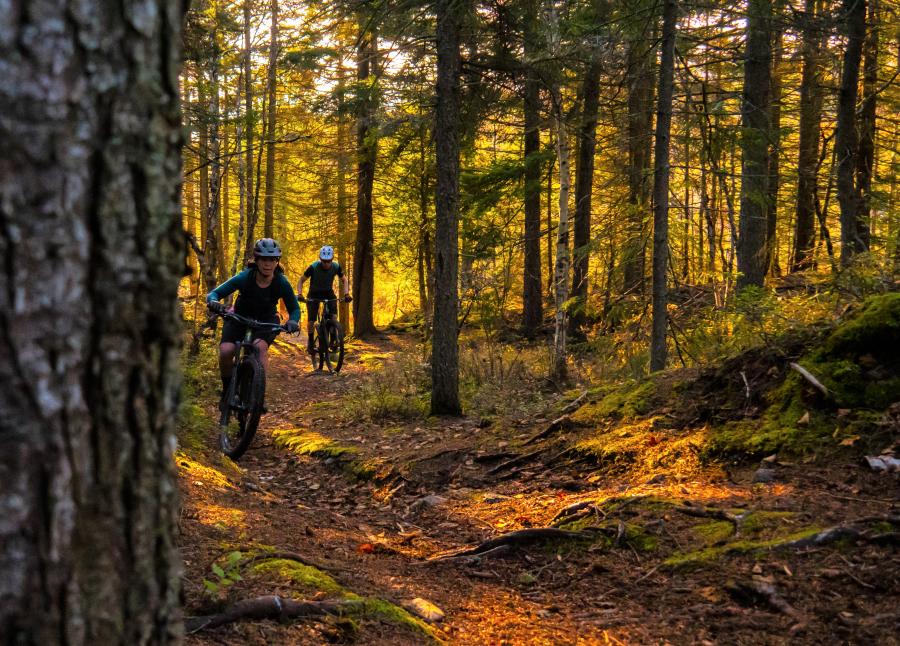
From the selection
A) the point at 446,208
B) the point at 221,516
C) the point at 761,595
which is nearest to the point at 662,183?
the point at 446,208

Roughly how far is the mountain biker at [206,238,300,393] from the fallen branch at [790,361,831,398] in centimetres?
509

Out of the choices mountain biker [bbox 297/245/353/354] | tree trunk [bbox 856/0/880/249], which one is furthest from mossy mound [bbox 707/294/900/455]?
mountain biker [bbox 297/245/353/354]

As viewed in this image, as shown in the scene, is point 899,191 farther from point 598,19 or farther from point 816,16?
point 598,19

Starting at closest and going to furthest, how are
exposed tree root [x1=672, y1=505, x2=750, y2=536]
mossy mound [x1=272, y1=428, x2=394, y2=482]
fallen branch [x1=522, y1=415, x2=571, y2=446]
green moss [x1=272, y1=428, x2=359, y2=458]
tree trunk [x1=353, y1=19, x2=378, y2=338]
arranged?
exposed tree root [x1=672, y1=505, x2=750, y2=536] < fallen branch [x1=522, y1=415, x2=571, y2=446] < mossy mound [x1=272, y1=428, x2=394, y2=482] < green moss [x1=272, y1=428, x2=359, y2=458] < tree trunk [x1=353, y1=19, x2=378, y2=338]

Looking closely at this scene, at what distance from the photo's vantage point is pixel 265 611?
2.74m

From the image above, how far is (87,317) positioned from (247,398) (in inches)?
247

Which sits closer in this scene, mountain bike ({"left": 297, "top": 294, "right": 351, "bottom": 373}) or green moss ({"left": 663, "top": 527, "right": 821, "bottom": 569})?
green moss ({"left": 663, "top": 527, "right": 821, "bottom": 569})

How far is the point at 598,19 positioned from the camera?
10320 millimetres

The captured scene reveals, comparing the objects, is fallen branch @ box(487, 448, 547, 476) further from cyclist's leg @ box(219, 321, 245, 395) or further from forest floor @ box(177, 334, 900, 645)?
cyclist's leg @ box(219, 321, 245, 395)

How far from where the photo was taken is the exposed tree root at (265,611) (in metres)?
2.54

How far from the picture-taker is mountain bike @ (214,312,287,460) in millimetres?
7008

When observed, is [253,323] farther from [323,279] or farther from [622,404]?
[323,279]

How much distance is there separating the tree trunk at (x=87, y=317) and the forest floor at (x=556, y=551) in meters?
1.40

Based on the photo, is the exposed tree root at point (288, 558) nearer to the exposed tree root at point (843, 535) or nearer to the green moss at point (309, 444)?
the exposed tree root at point (843, 535)
